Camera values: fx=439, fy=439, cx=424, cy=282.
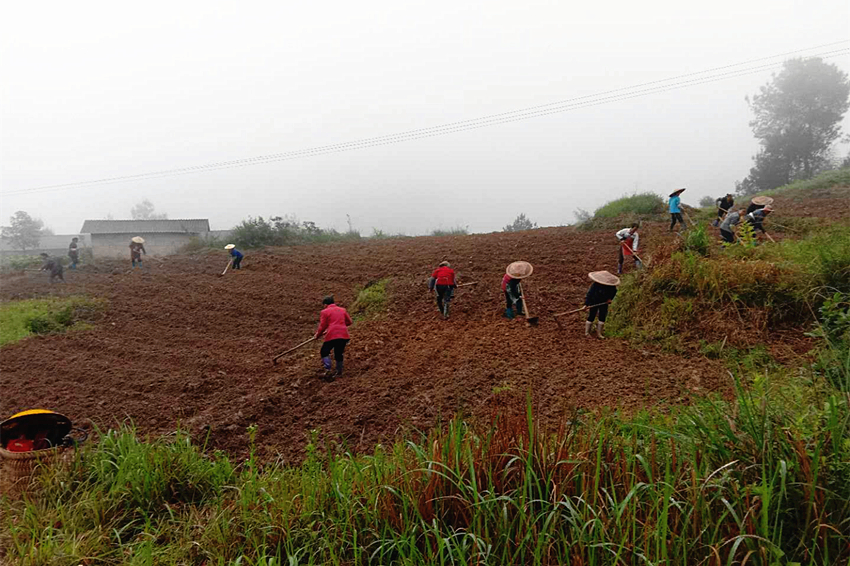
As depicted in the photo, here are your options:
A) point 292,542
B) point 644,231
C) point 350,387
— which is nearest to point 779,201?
point 644,231

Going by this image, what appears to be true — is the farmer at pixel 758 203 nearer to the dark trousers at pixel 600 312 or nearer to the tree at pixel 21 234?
the dark trousers at pixel 600 312

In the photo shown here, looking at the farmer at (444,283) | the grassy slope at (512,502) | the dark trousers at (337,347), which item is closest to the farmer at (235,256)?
the farmer at (444,283)

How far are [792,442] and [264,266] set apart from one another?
55.4 feet

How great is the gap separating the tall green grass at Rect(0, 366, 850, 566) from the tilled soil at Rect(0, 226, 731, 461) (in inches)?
19.4

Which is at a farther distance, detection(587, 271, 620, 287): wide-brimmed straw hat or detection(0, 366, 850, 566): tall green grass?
detection(587, 271, 620, 287): wide-brimmed straw hat

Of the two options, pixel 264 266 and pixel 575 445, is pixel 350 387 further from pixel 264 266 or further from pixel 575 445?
pixel 264 266

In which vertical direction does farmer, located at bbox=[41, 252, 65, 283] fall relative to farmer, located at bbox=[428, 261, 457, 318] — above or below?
above

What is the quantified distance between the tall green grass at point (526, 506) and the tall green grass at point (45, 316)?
27.3 ft

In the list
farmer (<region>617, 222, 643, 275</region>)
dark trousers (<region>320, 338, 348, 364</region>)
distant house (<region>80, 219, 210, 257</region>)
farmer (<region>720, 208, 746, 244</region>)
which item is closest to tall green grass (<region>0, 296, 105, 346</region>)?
dark trousers (<region>320, 338, 348, 364</region>)

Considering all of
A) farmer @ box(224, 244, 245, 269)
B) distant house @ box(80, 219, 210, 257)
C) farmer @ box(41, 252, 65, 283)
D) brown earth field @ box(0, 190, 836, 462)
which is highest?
distant house @ box(80, 219, 210, 257)

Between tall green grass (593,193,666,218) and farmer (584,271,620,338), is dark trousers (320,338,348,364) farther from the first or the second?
tall green grass (593,193,666,218)

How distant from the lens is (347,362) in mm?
7438

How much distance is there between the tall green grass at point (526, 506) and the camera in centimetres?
192

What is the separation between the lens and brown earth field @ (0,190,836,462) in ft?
16.1
